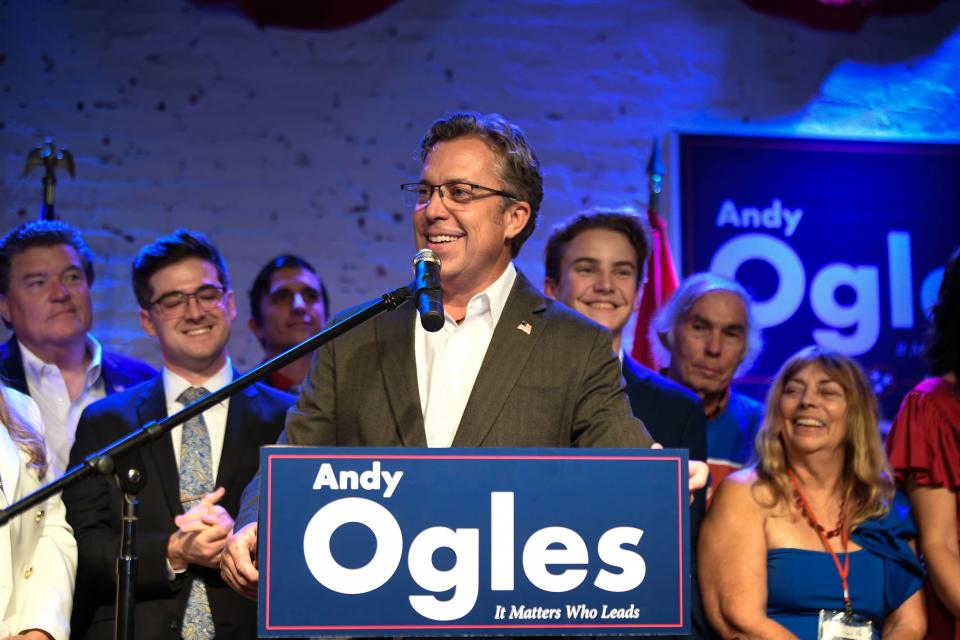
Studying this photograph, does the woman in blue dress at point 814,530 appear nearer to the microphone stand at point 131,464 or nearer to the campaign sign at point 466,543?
the campaign sign at point 466,543

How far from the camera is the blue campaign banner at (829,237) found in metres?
4.96

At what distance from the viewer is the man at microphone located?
7.22ft

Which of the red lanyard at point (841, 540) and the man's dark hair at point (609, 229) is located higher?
the man's dark hair at point (609, 229)

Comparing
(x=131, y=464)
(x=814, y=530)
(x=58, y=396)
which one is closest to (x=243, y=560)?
(x=131, y=464)

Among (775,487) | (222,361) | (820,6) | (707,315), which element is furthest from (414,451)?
(820,6)

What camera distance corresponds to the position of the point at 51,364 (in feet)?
→ 11.4

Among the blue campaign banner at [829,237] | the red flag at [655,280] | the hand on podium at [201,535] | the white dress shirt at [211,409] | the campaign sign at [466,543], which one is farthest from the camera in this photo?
the blue campaign banner at [829,237]

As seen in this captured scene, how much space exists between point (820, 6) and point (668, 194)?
1145 mm

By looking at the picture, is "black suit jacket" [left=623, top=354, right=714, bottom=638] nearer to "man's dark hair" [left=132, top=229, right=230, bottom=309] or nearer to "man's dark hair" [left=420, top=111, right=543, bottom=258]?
"man's dark hair" [left=420, top=111, right=543, bottom=258]

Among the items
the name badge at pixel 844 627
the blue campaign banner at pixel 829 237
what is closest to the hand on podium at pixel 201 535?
the name badge at pixel 844 627

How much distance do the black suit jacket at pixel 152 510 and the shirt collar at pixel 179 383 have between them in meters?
0.02

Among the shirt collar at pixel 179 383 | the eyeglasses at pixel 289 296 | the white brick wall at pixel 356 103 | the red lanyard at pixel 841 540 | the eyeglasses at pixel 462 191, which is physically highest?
the white brick wall at pixel 356 103

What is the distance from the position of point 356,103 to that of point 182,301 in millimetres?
1983

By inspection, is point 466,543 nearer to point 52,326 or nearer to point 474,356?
point 474,356
